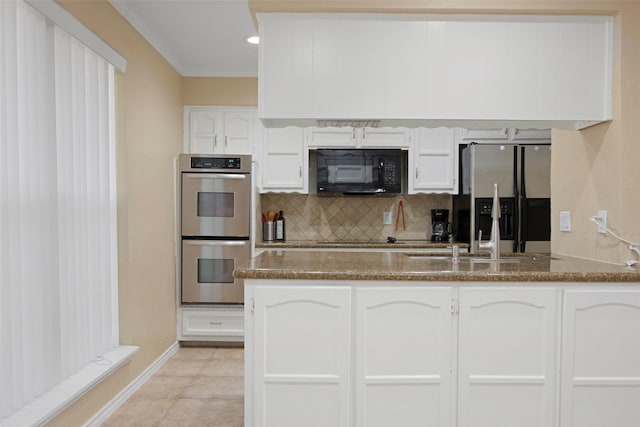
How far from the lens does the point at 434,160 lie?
4277 millimetres

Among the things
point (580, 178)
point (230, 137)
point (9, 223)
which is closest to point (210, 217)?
point (230, 137)

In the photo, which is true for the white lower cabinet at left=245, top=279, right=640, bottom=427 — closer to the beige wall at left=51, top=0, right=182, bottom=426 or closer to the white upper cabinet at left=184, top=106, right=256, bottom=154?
the beige wall at left=51, top=0, right=182, bottom=426

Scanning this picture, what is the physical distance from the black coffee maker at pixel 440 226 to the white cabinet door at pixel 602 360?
8.27 ft

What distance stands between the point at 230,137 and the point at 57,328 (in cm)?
247

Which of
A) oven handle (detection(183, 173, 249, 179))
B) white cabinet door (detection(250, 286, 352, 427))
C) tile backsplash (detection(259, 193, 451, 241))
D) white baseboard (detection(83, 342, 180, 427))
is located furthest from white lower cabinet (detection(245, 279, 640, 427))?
tile backsplash (detection(259, 193, 451, 241))

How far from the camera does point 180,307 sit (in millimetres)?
4035

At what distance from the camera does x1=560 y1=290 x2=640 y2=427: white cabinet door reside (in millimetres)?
1959

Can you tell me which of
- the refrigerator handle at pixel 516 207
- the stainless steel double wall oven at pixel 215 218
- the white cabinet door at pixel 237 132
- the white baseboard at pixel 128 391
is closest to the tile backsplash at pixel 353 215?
the white cabinet door at pixel 237 132

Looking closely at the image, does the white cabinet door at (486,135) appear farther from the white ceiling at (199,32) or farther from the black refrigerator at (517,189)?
the white ceiling at (199,32)

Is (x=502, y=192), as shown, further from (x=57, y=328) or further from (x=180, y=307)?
(x=57, y=328)

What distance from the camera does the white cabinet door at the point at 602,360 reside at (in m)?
1.96

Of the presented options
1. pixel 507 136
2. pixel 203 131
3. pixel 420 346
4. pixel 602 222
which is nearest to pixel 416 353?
pixel 420 346

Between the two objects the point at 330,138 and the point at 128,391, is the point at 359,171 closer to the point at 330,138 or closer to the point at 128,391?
the point at 330,138

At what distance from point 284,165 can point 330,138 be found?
507mm
